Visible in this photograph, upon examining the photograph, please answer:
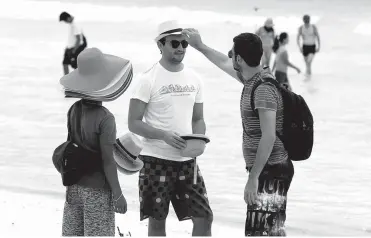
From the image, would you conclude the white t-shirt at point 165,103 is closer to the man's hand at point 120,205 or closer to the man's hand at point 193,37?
the man's hand at point 193,37

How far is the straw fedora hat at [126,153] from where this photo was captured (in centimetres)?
638

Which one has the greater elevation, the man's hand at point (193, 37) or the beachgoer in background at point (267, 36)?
the beachgoer in background at point (267, 36)

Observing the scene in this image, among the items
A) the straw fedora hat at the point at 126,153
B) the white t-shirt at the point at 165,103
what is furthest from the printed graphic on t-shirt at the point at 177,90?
the straw fedora hat at the point at 126,153

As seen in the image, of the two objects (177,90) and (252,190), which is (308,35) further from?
Answer: (252,190)

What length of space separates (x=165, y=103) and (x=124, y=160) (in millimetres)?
605

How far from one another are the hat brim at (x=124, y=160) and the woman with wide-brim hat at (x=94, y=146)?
0.27 meters

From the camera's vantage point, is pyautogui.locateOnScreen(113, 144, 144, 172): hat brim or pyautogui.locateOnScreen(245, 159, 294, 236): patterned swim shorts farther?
pyautogui.locateOnScreen(113, 144, 144, 172): hat brim

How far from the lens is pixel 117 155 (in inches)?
251

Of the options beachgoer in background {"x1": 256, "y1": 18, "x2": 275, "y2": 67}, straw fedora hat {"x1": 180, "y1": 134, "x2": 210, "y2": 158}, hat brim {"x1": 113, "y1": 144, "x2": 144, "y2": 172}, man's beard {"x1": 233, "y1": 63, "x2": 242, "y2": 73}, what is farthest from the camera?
beachgoer in background {"x1": 256, "y1": 18, "x2": 275, "y2": 67}

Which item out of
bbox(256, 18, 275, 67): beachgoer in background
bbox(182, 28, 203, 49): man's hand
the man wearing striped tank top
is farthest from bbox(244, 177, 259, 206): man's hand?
bbox(256, 18, 275, 67): beachgoer in background

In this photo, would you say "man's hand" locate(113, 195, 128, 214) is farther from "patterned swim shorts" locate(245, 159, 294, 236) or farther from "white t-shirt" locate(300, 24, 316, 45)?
"white t-shirt" locate(300, 24, 316, 45)

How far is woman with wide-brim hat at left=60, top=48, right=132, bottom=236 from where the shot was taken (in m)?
6.05

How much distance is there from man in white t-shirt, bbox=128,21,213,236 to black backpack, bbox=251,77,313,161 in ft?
2.80

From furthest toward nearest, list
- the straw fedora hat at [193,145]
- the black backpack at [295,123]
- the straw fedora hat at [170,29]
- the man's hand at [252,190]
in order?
the straw fedora hat at [170,29] → the straw fedora hat at [193,145] → the black backpack at [295,123] → the man's hand at [252,190]
